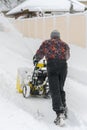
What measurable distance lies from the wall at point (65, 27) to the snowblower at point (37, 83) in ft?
12.6

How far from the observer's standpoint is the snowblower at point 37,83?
1042 cm

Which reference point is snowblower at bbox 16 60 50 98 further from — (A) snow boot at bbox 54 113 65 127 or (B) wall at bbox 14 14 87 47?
(B) wall at bbox 14 14 87 47

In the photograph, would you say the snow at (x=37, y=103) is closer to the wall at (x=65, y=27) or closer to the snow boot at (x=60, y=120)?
the snow boot at (x=60, y=120)

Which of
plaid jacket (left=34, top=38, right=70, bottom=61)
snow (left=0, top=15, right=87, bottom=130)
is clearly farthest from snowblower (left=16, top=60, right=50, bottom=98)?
plaid jacket (left=34, top=38, right=70, bottom=61)

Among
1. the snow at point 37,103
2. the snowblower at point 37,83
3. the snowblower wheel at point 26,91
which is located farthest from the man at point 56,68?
the snowblower wheel at point 26,91

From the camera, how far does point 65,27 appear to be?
54.0 ft

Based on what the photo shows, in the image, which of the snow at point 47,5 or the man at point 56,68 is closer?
the man at point 56,68

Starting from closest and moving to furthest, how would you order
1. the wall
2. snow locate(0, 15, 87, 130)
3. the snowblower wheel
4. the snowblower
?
snow locate(0, 15, 87, 130)
the snowblower
the snowblower wheel
the wall

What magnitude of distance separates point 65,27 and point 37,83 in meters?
6.26

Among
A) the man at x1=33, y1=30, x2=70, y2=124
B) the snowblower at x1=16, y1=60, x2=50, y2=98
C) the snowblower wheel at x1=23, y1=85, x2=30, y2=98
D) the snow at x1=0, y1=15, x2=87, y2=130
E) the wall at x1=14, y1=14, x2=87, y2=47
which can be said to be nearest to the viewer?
the snow at x1=0, y1=15, x2=87, y2=130

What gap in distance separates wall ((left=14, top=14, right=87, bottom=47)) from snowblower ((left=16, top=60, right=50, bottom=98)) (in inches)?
151

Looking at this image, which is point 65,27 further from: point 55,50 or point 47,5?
point 47,5

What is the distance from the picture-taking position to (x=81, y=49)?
46.9 feet

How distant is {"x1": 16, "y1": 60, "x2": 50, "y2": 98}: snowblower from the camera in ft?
34.2
